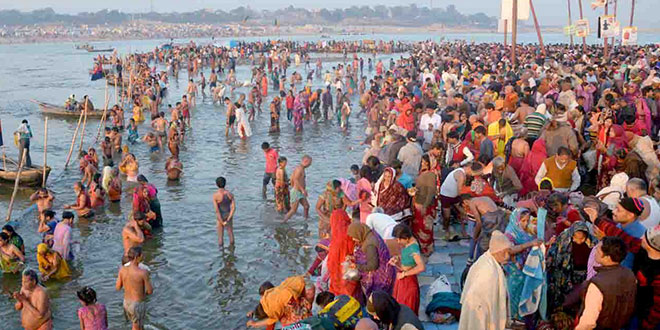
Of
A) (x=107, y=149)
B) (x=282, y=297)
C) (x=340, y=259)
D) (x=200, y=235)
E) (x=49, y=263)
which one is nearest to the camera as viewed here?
(x=282, y=297)

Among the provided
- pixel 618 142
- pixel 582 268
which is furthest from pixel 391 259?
pixel 618 142

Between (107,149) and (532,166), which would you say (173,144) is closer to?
(107,149)

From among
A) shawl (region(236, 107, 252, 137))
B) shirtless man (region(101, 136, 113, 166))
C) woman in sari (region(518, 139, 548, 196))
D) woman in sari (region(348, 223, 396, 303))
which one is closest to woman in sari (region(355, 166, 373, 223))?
woman in sari (region(348, 223, 396, 303))

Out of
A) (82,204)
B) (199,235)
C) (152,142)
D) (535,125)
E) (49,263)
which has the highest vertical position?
(535,125)

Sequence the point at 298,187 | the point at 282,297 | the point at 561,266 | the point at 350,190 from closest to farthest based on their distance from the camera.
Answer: the point at 282,297
the point at 561,266
the point at 350,190
the point at 298,187

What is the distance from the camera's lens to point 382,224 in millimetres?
6305

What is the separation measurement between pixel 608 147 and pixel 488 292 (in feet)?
14.6

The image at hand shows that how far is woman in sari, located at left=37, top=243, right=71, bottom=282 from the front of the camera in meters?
8.37

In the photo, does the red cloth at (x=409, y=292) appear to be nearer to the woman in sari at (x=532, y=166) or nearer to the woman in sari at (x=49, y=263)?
the woman in sari at (x=532, y=166)

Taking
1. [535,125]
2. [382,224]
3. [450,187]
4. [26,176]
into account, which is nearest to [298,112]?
[26,176]

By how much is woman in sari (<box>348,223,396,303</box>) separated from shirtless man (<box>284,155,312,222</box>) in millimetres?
4154

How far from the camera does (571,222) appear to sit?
5.60 m

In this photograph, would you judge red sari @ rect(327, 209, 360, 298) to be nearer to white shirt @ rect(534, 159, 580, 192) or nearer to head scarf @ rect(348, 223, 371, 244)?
head scarf @ rect(348, 223, 371, 244)

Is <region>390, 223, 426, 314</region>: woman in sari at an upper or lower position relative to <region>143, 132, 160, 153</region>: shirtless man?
upper
